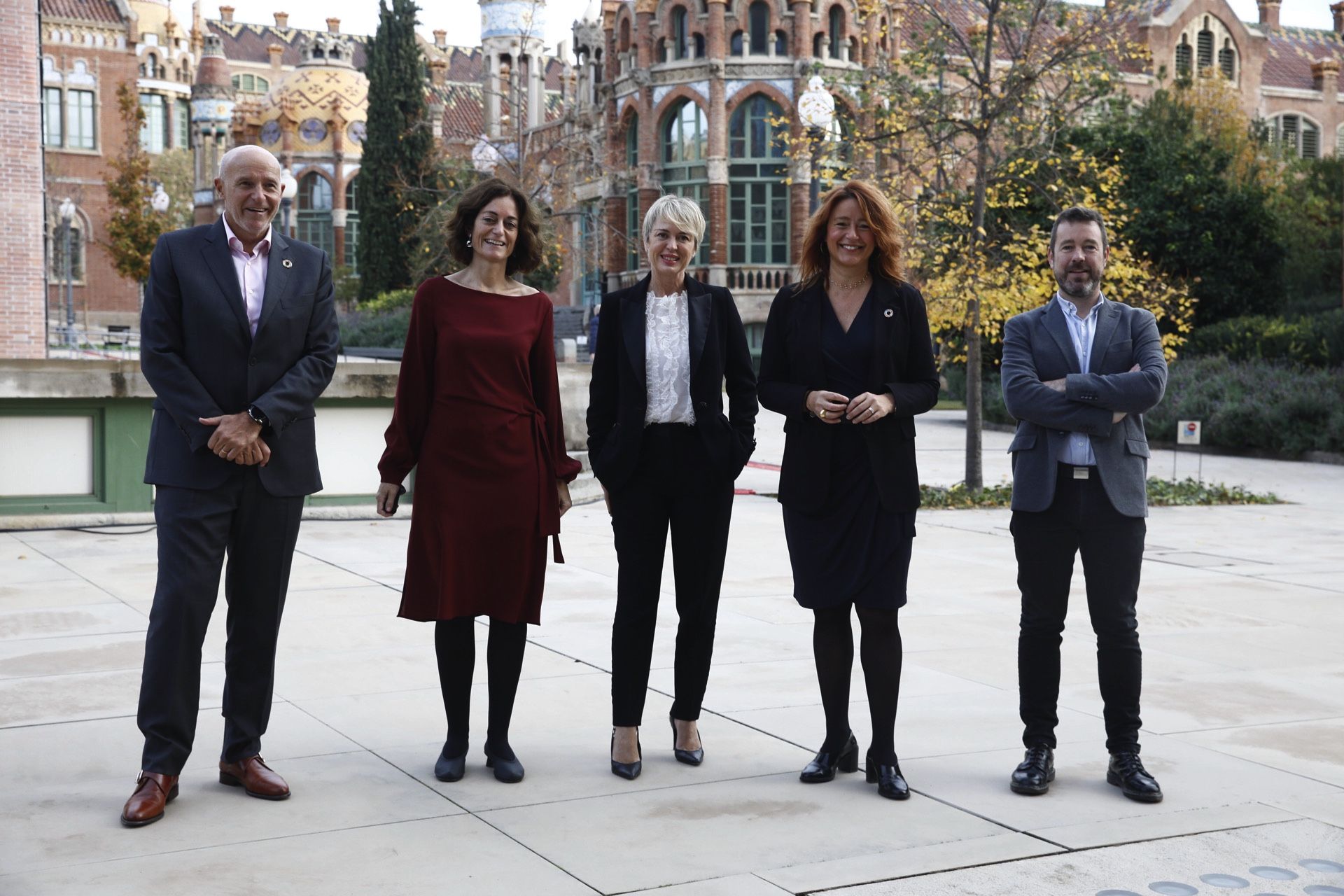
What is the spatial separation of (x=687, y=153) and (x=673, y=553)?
146ft

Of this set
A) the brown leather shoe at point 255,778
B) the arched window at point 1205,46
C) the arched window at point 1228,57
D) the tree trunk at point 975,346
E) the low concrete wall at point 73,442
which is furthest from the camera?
the arched window at point 1228,57

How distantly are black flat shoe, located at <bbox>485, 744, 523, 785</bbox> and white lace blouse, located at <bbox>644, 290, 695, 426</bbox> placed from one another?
129 centimetres

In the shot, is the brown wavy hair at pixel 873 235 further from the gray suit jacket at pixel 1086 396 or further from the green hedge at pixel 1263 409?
the green hedge at pixel 1263 409

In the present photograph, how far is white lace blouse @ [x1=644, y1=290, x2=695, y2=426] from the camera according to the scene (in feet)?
17.5

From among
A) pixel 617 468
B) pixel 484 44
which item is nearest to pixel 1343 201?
pixel 617 468

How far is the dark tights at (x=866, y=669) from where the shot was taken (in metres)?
5.07

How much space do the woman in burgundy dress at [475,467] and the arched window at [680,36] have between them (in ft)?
145

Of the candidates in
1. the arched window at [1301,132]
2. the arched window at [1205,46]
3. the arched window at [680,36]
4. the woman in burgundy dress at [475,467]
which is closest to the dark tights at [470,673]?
the woman in burgundy dress at [475,467]

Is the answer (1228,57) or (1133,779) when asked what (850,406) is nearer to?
(1133,779)

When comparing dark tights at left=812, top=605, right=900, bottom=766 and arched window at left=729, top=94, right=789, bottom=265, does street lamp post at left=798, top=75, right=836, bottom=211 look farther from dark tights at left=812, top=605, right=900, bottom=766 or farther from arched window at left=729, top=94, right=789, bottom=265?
arched window at left=729, top=94, right=789, bottom=265

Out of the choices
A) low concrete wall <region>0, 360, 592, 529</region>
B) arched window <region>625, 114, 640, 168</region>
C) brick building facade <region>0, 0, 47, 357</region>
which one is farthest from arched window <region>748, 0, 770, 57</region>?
low concrete wall <region>0, 360, 592, 529</region>

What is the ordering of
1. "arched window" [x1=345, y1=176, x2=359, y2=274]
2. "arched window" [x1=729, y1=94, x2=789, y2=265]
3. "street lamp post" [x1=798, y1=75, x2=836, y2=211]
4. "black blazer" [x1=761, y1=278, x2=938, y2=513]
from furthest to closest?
1. "arched window" [x1=345, y1=176, x2=359, y2=274]
2. "arched window" [x1=729, y1=94, x2=789, y2=265]
3. "street lamp post" [x1=798, y1=75, x2=836, y2=211]
4. "black blazer" [x1=761, y1=278, x2=938, y2=513]

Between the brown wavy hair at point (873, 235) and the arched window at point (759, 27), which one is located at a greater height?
the arched window at point (759, 27)

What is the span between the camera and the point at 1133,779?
16.4ft
